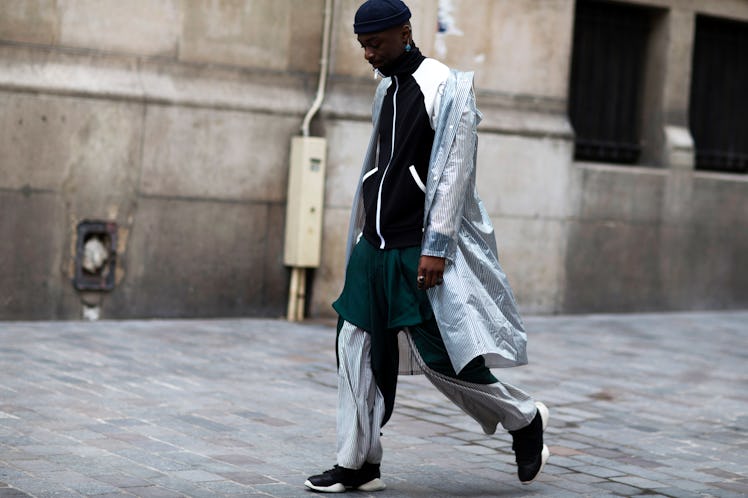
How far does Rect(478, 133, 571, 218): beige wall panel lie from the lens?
36.5 feet

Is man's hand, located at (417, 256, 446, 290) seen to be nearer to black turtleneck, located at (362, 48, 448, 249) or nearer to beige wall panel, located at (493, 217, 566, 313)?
black turtleneck, located at (362, 48, 448, 249)

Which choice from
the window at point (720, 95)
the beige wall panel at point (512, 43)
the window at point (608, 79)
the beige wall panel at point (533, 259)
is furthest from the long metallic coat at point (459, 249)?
the window at point (720, 95)

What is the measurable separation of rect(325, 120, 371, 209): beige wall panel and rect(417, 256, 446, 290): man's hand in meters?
5.54

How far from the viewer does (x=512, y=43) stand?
11.2 m

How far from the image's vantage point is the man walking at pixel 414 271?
4832 millimetres

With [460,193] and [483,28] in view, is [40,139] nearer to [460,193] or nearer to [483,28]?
[483,28]

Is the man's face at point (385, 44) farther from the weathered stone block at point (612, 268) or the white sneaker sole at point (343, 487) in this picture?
the weathered stone block at point (612, 268)

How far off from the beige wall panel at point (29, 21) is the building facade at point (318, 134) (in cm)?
1

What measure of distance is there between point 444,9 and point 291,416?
512 cm

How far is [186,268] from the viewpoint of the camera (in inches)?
387

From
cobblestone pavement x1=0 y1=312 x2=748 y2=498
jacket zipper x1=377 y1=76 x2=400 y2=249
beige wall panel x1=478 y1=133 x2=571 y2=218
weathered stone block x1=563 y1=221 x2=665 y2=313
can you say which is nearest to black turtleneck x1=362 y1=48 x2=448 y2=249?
jacket zipper x1=377 y1=76 x2=400 y2=249

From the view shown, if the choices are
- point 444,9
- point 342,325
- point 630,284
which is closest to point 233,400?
point 342,325

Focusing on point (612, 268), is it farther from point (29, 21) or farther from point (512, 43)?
point (29, 21)

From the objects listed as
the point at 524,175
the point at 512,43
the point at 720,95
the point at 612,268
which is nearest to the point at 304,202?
the point at 524,175
